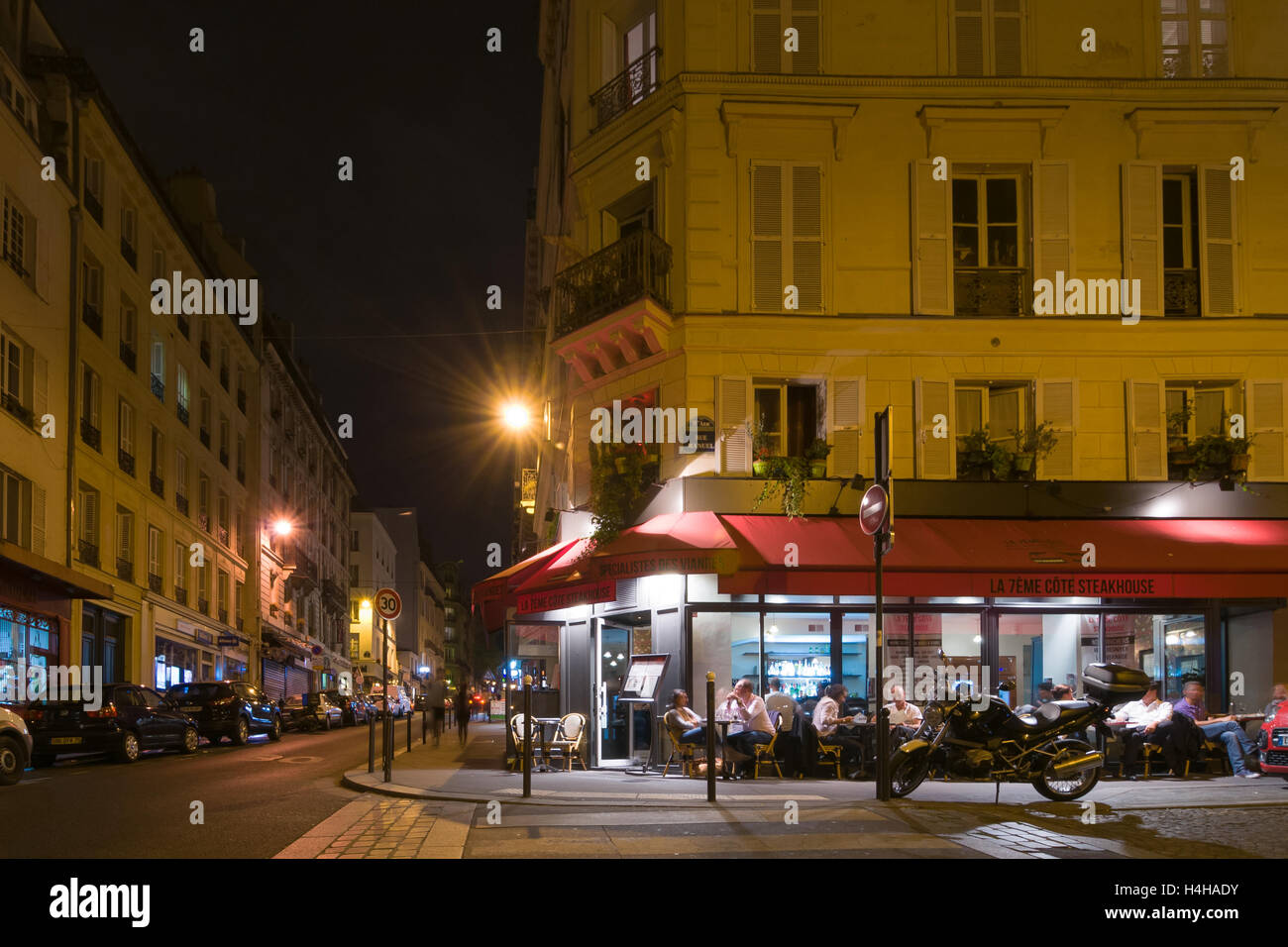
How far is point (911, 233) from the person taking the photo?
1900 centimetres

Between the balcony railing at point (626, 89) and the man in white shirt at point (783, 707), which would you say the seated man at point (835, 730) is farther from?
the balcony railing at point (626, 89)

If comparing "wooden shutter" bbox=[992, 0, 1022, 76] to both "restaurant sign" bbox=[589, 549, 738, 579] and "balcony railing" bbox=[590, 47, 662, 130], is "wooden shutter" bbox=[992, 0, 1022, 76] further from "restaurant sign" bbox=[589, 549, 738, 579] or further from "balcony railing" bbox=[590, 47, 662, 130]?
"restaurant sign" bbox=[589, 549, 738, 579]

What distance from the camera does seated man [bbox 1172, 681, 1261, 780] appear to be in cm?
1570

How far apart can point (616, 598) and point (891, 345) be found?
218 inches

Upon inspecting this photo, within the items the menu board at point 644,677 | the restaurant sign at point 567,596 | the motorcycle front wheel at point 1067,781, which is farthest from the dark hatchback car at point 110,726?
the motorcycle front wheel at point 1067,781

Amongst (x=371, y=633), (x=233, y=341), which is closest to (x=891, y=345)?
(x=233, y=341)

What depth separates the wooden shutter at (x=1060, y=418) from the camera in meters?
18.6

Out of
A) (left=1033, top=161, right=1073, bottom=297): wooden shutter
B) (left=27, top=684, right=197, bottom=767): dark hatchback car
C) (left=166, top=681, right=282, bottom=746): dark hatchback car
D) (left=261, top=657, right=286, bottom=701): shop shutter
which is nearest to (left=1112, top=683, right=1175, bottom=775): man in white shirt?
(left=1033, top=161, right=1073, bottom=297): wooden shutter

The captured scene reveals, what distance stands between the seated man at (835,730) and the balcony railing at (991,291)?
6.35 m

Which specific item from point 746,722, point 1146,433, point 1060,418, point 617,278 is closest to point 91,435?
point 617,278

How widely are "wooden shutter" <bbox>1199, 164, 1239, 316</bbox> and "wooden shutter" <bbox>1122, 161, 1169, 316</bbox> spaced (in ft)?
2.05

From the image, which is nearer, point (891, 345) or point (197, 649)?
point (891, 345)
